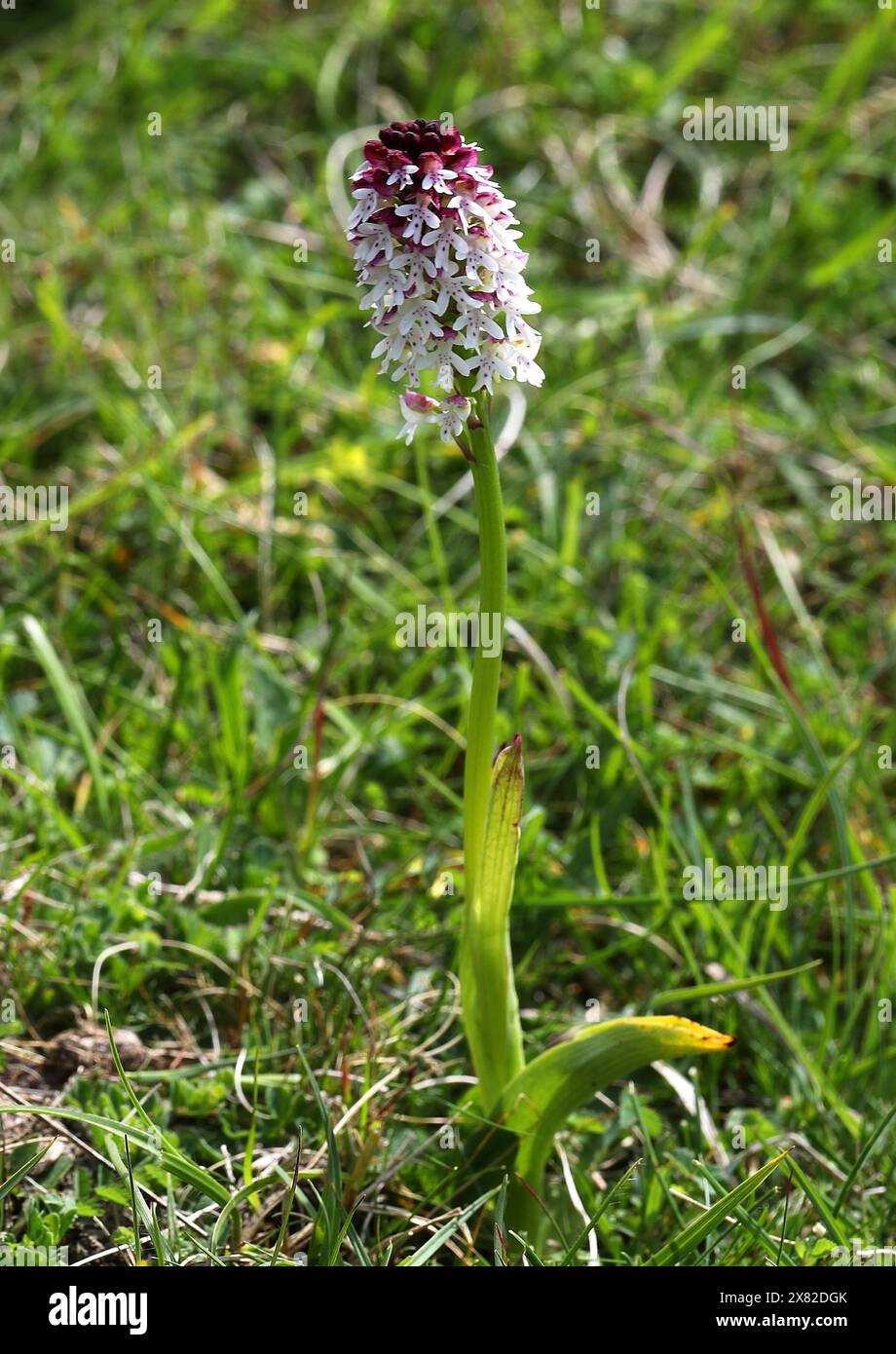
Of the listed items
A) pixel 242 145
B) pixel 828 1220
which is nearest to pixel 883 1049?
pixel 828 1220

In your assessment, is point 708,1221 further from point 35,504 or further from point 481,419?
point 35,504

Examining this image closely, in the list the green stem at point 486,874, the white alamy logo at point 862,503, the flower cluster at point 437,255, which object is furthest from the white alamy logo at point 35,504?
the white alamy logo at point 862,503

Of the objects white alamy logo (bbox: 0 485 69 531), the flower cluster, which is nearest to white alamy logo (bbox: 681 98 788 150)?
white alamy logo (bbox: 0 485 69 531)

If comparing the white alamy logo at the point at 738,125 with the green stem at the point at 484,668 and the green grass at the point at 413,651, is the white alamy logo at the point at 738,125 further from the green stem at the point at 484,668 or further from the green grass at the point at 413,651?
the green stem at the point at 484,668

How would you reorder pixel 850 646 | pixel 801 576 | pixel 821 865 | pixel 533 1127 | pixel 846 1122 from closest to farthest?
pixel 533 1127
pixel 846 1122
pixel 821 865
pixel 850 646
pixel 801 576

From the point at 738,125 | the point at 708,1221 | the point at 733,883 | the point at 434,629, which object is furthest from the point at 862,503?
the point at 708,1221

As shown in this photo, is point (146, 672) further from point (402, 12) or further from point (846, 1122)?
point (402, 12)
